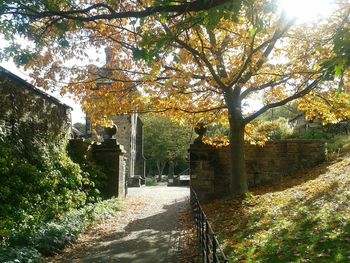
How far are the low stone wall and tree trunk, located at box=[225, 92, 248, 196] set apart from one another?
2.47 meters

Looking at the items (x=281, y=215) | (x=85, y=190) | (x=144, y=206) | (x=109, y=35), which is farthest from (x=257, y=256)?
(x=144, y=206)

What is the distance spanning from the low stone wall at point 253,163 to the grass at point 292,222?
6.20 feet

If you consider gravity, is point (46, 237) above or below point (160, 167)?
below

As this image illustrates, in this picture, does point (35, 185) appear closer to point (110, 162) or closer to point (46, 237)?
point (46, 237)

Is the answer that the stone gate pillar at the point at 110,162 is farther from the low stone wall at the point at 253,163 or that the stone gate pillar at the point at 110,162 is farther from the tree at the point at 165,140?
the tree at the point at 165,140

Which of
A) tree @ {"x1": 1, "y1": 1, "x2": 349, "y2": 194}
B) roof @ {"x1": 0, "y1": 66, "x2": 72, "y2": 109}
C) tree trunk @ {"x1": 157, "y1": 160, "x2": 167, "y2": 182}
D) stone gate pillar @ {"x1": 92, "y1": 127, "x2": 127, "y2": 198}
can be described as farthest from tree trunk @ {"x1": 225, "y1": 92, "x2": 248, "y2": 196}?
tree trunk @ {"x1": 157, "y1": 160, "x2": 167, "y2": 182}

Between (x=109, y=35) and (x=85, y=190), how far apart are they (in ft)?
20.4

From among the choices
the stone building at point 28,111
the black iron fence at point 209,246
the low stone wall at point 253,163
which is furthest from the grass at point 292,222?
the stone building at point 28,111

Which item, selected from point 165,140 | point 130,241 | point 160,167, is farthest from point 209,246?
point 160,167

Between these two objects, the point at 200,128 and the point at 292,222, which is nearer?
the point at 292,222

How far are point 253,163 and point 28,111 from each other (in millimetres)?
9149

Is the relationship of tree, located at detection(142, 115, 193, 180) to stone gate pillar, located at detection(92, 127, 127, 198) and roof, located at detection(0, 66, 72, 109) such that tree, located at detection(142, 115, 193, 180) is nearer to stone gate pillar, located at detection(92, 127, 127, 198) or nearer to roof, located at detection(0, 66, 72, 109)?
stone gate pillar, located at detection(92, 127, 127, 198)

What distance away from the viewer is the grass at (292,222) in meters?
6.56

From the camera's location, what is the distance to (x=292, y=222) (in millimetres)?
8312
